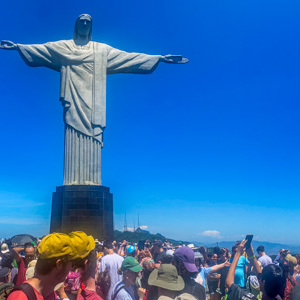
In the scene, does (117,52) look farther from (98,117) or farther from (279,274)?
(279,274)

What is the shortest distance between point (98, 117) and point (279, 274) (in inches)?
383

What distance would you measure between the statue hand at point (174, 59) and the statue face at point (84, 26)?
3.01 meters

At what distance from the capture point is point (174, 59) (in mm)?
12961

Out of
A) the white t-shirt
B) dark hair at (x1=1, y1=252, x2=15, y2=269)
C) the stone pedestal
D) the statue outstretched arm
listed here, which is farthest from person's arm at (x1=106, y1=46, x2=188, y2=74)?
dark hair at (x1=1, y1=252, x2=15, y2=269)

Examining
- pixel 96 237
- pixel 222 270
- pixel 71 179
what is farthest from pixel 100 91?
pixel 222 270

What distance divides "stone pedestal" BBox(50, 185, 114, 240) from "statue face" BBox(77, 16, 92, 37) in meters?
5.71

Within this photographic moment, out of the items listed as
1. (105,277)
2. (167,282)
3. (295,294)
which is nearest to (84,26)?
(105,277)

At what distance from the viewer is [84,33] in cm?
1252

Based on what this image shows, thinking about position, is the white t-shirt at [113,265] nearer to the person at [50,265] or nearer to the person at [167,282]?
the person at [167,282]

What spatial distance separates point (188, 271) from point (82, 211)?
786cm

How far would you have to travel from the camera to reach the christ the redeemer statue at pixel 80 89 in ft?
38.6

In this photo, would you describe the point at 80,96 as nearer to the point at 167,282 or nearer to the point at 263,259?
the point at 263,259

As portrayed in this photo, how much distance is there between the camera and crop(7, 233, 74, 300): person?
2.18 metres

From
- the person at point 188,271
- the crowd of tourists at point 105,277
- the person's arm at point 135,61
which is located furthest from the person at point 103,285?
the person's arm at point 135,61
